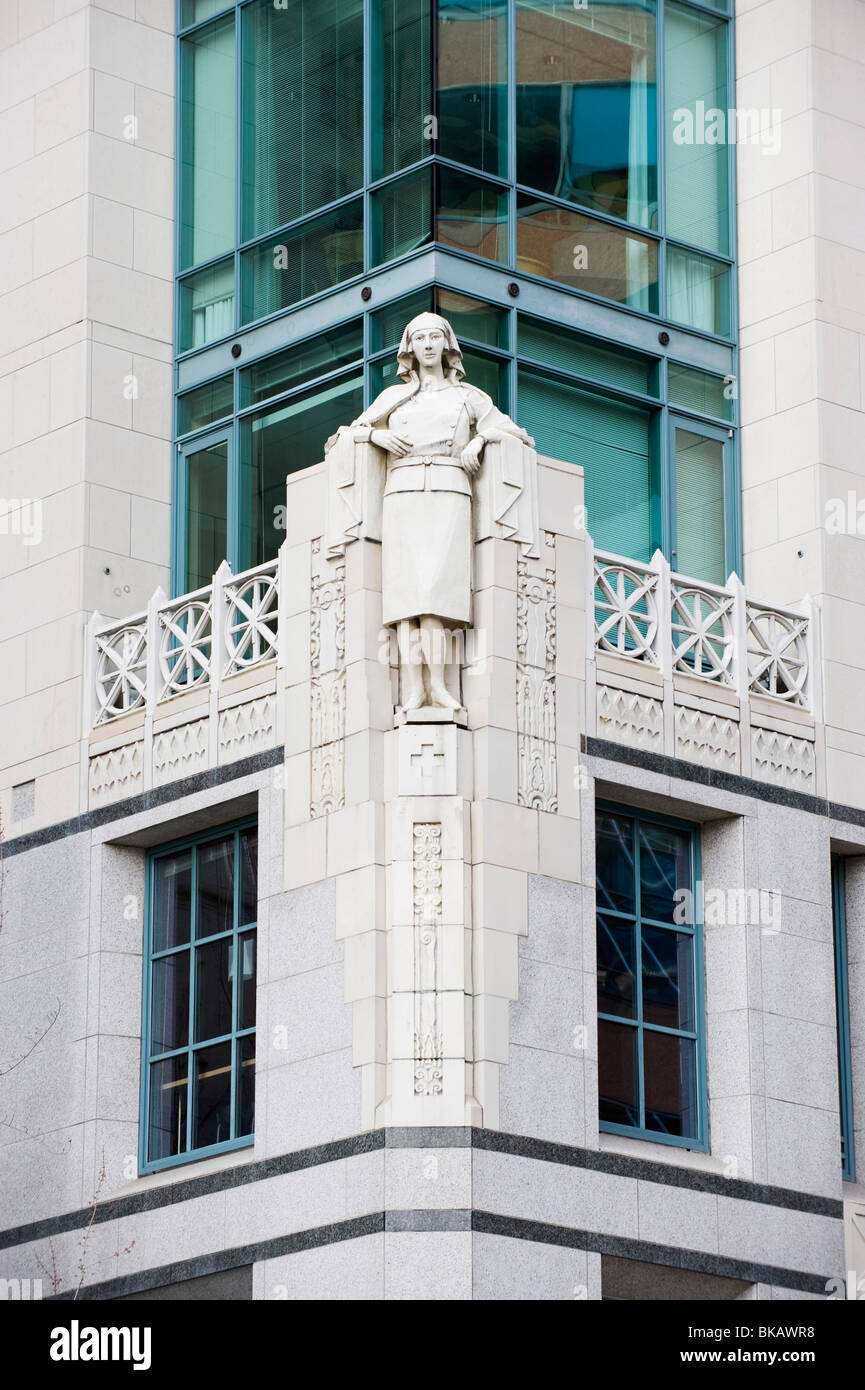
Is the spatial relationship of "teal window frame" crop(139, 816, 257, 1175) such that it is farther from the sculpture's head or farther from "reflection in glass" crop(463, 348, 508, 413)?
"reflection in glass" crop(463, 348, 508, 413)

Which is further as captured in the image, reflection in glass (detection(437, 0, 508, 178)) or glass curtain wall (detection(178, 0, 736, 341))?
glass curtain wall (detection(178, 0, 736, 341))

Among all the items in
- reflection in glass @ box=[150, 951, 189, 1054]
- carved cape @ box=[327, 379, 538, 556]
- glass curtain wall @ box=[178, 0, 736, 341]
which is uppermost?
glass curtain wall @ box=[178, 0, 736, 341]

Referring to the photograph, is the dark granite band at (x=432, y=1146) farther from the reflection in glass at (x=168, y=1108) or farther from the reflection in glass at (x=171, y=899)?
the reflection in glass at (x=171, y=899)

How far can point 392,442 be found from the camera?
29141 millimetres

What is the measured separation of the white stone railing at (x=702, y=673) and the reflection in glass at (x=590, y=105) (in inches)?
182

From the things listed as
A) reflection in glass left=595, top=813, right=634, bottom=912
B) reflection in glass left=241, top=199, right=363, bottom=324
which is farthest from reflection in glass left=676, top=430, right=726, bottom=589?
reflection in glass left=241, top=199, right=363, bottom=324

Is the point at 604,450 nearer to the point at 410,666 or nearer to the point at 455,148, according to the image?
the point at 455,148

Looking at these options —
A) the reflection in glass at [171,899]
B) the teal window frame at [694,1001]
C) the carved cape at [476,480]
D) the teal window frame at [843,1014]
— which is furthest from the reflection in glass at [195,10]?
the teal window frame at [843,1014]

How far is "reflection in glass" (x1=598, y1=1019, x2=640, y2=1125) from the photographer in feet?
96.0

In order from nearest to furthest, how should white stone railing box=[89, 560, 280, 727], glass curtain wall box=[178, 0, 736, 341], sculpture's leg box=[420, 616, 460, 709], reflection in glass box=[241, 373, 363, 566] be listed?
sculpture's leg box=[420, 616, 460, 709] < white stone railing box=[89, 560, 280, 727] < glass curtain wall box=[178, 0, 736, 341] < reflection in glass box=[241, 373, 363, 566]

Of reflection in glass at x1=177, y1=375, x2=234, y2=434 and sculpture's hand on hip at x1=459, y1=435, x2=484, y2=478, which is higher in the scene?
reflection in glass at x1=177, y1=375, x2=234, y2=434

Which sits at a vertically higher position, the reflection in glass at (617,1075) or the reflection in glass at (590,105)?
the reflection in glass at (590,105)

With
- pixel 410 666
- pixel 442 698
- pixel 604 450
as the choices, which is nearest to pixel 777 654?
pixel 604 450

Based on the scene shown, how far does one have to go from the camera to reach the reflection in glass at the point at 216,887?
30812mm
